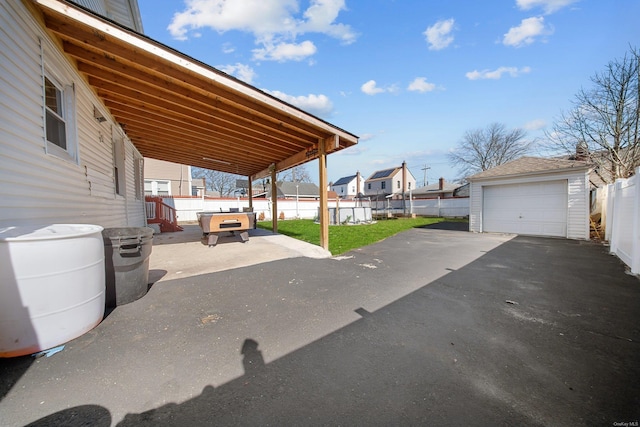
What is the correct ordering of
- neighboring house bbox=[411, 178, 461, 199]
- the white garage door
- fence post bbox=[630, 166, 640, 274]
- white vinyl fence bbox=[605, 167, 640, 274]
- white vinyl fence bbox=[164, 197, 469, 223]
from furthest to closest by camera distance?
1. neighboring house bbox=[411, 178, 461, 199]
2. white vinyl fence bbox=[164, 197, 469, 223]
3. the white garage door
4. white vinyl fence bbox=[605, 167, 640, 274]
5. fence post bbox=[630, 166, 640, 274]

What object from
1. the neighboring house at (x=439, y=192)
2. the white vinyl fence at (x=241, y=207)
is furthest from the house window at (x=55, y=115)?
the neighboring house at (x=439, y=192)

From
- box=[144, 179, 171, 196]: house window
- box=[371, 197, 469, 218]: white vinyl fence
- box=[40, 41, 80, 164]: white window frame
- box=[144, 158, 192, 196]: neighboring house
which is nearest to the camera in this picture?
box=[40, 41, 80, 164]: white window frame

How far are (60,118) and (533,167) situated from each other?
48.1ft

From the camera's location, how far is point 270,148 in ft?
27.1

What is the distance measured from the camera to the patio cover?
3.36 metres

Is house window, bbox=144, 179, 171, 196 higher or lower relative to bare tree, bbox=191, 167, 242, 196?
lower

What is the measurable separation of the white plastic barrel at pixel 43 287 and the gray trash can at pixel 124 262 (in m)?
0.54

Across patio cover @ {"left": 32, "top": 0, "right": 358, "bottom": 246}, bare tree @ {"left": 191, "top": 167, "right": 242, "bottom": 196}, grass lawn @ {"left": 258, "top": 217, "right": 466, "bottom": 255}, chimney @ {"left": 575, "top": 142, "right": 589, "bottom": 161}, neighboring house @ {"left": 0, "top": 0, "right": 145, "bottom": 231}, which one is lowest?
grass lawn @ {"left": 258, "top": 217, "right": 466, "bottom": 255}

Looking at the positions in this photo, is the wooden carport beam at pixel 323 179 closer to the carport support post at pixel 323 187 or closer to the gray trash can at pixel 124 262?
the carport support post at pixel 323 187

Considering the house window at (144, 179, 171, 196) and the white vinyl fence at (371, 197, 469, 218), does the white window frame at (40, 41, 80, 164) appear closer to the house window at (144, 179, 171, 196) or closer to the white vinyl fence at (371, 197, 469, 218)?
the house window at (144, 179, 171, 196)

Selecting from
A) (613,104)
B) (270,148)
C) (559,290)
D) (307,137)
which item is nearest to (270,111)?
(307,137)

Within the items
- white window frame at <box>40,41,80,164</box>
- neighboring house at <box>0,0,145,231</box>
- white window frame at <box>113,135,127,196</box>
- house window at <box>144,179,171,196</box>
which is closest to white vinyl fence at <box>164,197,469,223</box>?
house window at <box>144,179,171,196</box>

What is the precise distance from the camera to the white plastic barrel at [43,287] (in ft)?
6.04

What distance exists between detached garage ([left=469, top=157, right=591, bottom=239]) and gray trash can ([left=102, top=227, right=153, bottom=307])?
1310 cm
